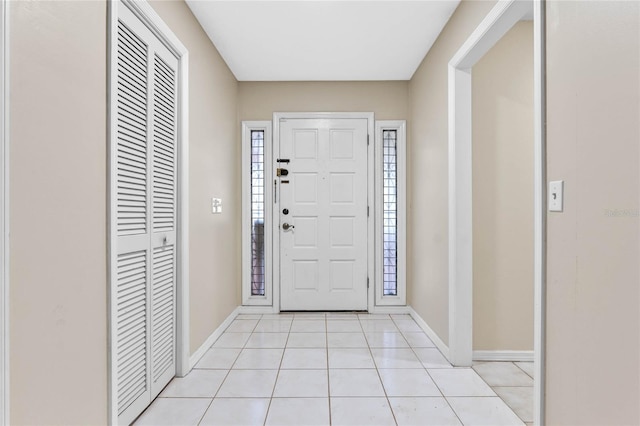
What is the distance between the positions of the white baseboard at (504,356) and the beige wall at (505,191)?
51 mm

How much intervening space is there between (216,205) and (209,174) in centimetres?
29

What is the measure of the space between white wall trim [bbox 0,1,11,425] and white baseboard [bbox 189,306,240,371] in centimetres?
157

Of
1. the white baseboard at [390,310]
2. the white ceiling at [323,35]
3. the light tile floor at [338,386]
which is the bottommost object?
the light tile floor at [338,386]

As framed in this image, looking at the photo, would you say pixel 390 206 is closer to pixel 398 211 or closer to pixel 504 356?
pixel 398 211

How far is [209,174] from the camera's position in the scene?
9.83 ft

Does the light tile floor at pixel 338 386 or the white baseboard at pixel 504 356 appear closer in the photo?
the light tile floor at pixel 338 386

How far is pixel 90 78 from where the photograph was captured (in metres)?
1.45

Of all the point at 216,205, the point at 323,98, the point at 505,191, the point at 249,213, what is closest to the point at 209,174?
the point at 216,205

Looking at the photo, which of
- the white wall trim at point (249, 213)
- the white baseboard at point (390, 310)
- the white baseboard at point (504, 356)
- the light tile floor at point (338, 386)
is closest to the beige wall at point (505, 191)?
the white baseboard at point (504, 356)

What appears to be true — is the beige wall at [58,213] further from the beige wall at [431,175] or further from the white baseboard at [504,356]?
the white baseboard at [504,356]

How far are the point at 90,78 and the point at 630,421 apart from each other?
2.15 meters

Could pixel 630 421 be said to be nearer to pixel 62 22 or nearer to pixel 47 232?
pixel 47 232

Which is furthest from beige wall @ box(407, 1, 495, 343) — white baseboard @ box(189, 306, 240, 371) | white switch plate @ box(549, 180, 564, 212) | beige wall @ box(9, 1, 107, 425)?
beige wall @ box(9, 1, 107, 425)

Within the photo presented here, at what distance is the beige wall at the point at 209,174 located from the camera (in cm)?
258
